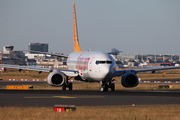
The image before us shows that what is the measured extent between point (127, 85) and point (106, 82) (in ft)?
9.49

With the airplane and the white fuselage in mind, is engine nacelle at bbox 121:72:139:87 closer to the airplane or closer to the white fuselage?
the airplane

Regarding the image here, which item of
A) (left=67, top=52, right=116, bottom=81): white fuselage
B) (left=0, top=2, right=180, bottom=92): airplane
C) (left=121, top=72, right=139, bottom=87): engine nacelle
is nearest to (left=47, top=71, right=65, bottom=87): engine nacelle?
(left=0, top=2, right=180, bottom=92): airplane

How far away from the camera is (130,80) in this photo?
45062mm

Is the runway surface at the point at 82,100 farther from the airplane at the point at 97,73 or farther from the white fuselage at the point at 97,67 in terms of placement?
the airplane at the point at 97,73

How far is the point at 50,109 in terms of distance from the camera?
75.5 ft

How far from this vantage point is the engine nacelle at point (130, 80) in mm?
44312

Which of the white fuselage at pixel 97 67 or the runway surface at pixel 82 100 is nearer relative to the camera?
the runway surface at pixel 82 100

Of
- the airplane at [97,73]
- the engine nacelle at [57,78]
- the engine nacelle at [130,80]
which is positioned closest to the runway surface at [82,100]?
the airplane at [97,73]

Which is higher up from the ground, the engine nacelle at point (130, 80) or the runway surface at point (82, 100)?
the engine nacelle at point (130, 80)

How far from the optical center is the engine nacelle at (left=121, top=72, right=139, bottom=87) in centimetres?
4431

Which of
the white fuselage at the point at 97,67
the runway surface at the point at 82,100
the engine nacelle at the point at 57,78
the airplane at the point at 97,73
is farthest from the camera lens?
the engine nacelle at the point at 57,78

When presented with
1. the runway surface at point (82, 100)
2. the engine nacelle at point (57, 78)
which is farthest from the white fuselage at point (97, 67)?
the runway surface at point (82, 100)

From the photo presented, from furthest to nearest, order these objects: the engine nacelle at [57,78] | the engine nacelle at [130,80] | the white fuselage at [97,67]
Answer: the engine nacelle at [57,78], the engine nacelle at [130,80], the white fuselage at [97,67]

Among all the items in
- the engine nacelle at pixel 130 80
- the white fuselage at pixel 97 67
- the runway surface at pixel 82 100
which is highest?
the white fuselage at pixel 97 67
